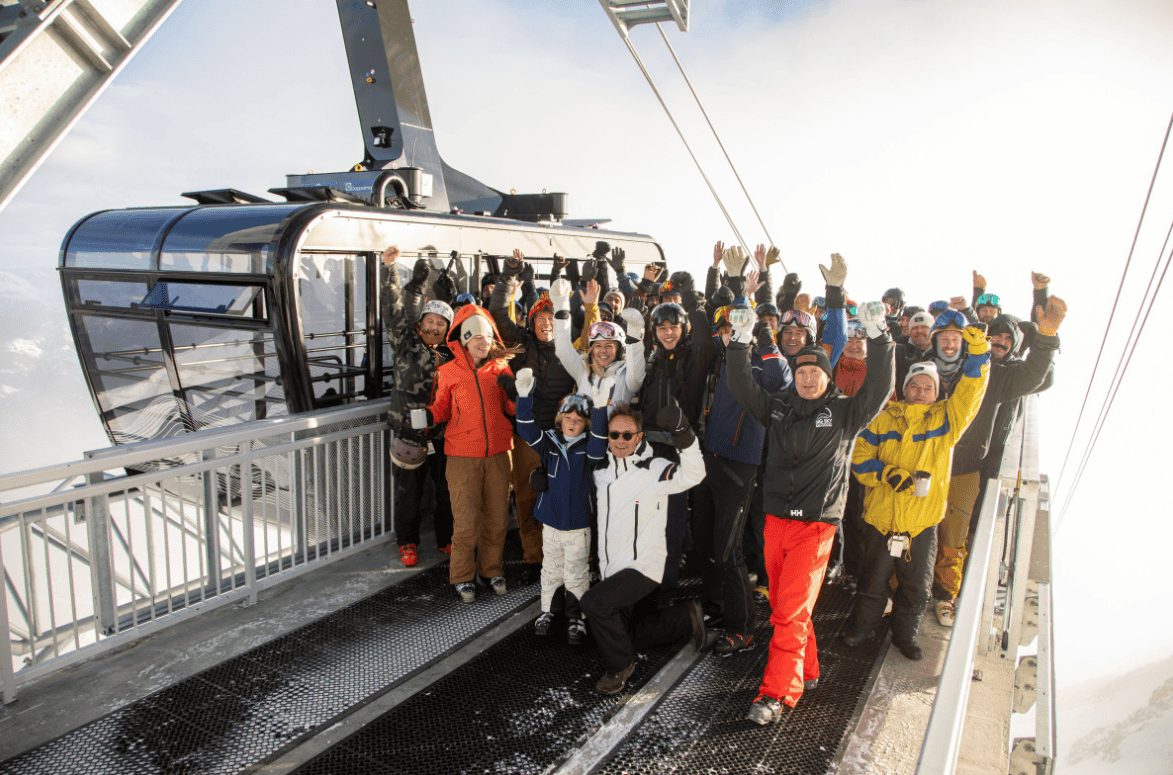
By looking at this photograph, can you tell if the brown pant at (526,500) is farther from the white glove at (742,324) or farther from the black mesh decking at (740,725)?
the white glove at (742,324)

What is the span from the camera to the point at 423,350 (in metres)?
4.75

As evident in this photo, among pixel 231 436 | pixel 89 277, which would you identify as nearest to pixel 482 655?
pixel 231 436

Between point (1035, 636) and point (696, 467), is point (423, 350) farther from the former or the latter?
point (1035, 636)

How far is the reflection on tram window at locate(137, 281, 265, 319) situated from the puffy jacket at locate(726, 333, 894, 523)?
12.5ft

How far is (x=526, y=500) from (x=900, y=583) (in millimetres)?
2444

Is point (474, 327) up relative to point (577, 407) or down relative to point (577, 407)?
up

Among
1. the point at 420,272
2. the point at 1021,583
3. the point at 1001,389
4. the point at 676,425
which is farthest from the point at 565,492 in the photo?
the point at 1001,389

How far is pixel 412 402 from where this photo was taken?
474 cm

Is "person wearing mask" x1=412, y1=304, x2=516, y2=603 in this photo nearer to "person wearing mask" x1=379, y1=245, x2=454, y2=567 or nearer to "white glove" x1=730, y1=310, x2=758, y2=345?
"person wearing mask" x1=379, y1=245, x2=454, y2=567

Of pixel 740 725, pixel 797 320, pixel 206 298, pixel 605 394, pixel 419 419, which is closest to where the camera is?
pixel 740 725

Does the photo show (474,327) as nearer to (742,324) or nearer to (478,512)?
(478,512)

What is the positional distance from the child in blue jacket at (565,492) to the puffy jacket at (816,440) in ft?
3.02

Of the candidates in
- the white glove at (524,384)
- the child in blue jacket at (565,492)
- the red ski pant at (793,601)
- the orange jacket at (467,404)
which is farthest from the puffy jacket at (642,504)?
the orange jacket at (467,404)

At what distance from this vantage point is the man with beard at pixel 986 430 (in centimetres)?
436
